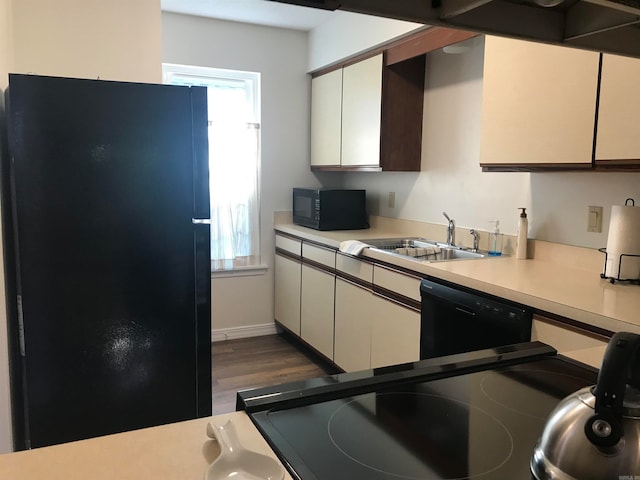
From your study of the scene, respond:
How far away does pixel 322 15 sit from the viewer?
3.72 m

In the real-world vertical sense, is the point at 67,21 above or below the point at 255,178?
above

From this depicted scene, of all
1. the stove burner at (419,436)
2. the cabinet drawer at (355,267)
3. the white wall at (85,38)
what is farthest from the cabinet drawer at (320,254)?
the stove burner at (419,436)

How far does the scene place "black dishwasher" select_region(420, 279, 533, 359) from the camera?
1872mm

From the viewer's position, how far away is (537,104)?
6.96 ft

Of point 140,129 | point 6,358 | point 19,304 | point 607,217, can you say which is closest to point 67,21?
point 140,129

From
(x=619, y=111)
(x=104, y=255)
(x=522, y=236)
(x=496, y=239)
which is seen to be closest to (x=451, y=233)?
(x=496, y=239)

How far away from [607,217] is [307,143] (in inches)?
102

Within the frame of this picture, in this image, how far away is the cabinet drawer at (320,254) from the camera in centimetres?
328

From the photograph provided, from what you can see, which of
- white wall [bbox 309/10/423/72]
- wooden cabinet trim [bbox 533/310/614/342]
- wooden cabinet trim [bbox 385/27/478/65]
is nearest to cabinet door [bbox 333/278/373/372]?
wooden cabinet trim [bbox 533/310/614/342]

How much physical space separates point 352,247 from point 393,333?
1.84 feet

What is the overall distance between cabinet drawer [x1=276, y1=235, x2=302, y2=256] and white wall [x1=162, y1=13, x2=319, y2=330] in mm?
141

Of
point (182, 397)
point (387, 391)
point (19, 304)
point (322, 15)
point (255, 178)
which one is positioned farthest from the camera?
point (255, 178)

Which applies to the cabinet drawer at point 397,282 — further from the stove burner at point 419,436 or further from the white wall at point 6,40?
the white wall at point 6,40

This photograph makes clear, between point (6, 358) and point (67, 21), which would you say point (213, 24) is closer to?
point (67, 21)
